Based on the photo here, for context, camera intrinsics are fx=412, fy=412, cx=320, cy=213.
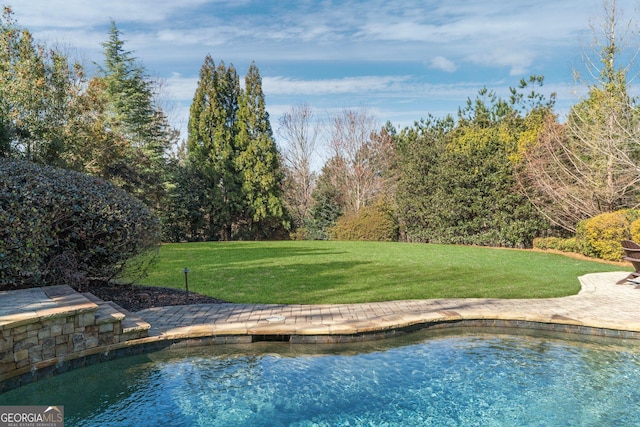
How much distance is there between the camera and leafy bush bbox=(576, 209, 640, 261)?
11.6 m

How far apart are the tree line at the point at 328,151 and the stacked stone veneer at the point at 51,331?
5967 millimetres

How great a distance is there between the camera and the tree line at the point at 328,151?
12.6 metres

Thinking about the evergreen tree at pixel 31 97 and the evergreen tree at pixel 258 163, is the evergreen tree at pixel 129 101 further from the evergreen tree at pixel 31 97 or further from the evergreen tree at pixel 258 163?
Answer: the evergreen tree at pixel 31 97

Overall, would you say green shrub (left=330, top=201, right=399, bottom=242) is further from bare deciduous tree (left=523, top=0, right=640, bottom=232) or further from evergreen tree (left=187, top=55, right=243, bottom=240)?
bare deciduous tree (left=523, top=0, right=640, bottom=232)

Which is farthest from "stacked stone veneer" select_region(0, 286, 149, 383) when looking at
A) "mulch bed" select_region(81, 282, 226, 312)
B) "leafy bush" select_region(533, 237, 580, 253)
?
"leafy bush" select_region(533, 237, 580, 253)

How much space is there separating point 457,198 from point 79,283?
15.1 meters

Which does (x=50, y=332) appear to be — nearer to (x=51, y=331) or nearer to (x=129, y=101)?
(x=51, y=331)

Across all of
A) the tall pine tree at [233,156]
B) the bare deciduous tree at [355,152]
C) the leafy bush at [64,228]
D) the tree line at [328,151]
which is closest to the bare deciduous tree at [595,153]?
the tree line at [328,151]

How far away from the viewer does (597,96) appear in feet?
44.3

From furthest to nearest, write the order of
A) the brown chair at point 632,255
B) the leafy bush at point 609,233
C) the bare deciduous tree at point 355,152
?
the bare deciduous tree at point 355,152, the leafy bush at point 609,233, the brown chair at point 632,255

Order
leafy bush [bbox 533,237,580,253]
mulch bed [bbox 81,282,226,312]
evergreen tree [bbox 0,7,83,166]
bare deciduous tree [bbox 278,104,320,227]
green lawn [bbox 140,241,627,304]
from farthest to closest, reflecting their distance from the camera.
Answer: bare deciduous tree [bbox 278,104,320,227]
leafy bush [bbox 533,237,580,253]
evergreen tree [bbox 0,7,83,166]
green lawn [bbox 140,241,627,304]
mulch bed [bbox 81,282,226,312]

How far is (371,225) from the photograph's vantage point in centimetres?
2066

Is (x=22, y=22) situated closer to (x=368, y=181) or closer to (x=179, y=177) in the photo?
(x=179, y=177)

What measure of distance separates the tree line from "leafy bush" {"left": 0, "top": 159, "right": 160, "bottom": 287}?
375 cm
